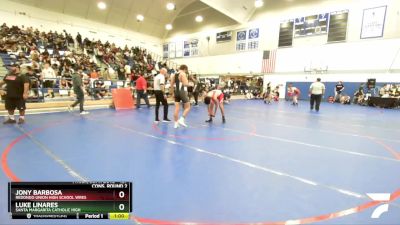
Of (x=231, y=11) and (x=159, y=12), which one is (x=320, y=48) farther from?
(x=159, y=12)

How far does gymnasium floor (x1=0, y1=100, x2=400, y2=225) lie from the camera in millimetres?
2342

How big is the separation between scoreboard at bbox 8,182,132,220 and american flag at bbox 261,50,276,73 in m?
22.1

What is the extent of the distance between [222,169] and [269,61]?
2058 centimetres

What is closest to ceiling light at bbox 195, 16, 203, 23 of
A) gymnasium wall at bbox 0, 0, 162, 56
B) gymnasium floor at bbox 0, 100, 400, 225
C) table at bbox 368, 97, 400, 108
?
gymnasium wall at bbox 0, 0, 162, 56

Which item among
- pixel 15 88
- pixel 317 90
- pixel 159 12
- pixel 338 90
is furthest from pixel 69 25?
pixel 338 90

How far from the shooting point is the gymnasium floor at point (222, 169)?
7.68 feet

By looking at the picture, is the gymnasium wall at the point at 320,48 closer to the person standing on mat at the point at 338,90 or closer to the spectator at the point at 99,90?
the person standing on mat at the point at 338,90

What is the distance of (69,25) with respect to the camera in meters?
22.4

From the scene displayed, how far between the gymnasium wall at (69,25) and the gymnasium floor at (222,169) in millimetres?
18322

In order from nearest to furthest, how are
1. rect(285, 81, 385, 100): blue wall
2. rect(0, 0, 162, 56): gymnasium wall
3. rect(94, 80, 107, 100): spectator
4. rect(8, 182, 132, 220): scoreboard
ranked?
rect(8, 182, 132, 220): scoreboard < rect(94, 80, 107, 100): spectator < rect(285, 81, 385, 100): blue wall < rect(0, 0, 162, 56): gymnasium wall

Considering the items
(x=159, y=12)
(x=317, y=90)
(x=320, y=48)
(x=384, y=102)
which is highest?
(x=159, y=12)

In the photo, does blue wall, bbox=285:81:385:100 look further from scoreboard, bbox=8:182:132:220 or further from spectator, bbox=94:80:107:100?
scoreboard, bbox=8:182:132:220

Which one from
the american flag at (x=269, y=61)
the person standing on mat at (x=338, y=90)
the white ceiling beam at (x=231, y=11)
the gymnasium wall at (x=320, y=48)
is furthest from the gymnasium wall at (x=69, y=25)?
the person standing on mat at (x=338, y=90)

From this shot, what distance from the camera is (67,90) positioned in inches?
441
